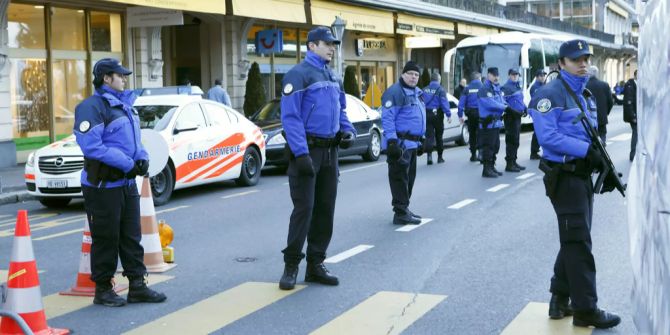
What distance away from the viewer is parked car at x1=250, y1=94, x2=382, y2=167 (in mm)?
17109

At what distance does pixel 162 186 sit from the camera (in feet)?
42.7

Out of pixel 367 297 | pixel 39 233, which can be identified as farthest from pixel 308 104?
pixel 39 233

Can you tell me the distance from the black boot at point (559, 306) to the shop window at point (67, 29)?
17487 mm

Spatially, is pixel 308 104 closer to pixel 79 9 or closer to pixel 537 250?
pixel 537 250

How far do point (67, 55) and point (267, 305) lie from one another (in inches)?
650

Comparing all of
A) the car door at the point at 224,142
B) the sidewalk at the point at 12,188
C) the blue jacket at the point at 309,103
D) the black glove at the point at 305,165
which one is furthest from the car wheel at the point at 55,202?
the black glove at the point at 305,165

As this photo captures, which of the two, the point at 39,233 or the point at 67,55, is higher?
the point at 67,55

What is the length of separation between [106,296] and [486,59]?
27164 mm

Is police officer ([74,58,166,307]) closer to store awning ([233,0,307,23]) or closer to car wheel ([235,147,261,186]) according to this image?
car wheel ([235,147,261,186])

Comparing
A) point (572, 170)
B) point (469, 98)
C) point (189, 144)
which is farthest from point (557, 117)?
point (469, 98)

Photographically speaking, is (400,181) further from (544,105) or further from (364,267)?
(544,105)

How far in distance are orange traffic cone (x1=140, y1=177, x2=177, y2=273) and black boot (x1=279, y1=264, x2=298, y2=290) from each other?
4.47 ft

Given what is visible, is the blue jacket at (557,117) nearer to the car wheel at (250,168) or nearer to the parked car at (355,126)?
the car wheel at (250,168)

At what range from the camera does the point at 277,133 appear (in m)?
17.3
